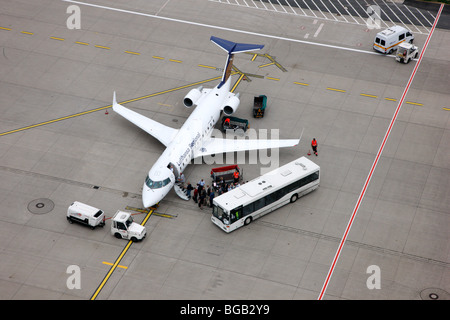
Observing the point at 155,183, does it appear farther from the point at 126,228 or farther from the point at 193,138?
the point at 193,138

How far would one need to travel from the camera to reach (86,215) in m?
56.1

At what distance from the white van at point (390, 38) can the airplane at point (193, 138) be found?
20046 mm

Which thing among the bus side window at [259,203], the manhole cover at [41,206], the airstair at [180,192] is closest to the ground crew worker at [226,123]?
the airstair at [180,192]

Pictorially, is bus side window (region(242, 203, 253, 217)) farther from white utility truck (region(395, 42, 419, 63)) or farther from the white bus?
white utility truck (region(395, 42, 419, 63))

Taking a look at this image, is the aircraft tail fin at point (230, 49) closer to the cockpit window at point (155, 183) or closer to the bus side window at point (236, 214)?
the cockpit window at point (155, 183)

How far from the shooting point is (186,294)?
51.4 metres

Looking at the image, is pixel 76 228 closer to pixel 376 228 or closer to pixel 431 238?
pixel 376 228

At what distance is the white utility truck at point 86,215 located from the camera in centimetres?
5619

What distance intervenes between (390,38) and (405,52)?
301 centimetres

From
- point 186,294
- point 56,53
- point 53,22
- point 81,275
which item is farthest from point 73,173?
point 53,22

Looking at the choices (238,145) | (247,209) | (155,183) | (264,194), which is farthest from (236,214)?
(238,145)

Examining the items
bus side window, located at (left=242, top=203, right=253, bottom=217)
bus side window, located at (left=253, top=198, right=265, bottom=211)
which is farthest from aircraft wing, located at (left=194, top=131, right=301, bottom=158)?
bus side window, located at (left=242, top=203, right=253, bottom=217)

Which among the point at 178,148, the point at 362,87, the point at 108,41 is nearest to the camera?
the point at 178,148

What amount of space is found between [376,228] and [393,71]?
28221mm
